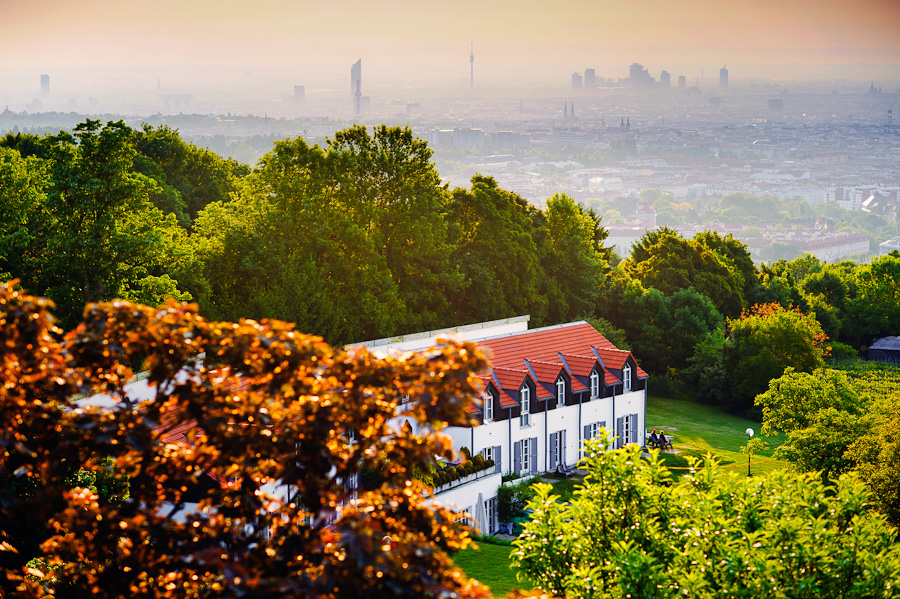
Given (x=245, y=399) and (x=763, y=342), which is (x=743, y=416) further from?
(x=245, y=399)

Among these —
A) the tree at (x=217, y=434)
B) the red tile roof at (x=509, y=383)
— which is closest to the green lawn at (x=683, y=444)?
the red tile roof at (x=509, y=383)

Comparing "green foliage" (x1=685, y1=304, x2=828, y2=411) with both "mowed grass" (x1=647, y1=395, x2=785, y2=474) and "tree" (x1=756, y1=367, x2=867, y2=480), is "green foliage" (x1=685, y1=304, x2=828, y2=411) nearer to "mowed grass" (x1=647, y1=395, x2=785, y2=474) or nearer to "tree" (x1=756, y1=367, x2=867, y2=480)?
"mowed grass" (x1=647, y1=395, x2=785, y2=474)

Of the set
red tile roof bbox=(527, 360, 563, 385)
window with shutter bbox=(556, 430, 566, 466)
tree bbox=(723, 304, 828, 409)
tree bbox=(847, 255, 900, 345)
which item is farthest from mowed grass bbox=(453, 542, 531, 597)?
tree bbox=(847, 255, 900, 345)

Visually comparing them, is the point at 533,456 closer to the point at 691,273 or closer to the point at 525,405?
the point at 525,405

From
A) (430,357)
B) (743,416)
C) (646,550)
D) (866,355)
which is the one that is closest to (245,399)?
(430,357)

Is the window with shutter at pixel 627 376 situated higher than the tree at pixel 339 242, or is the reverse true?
the tree at pixel 339 242

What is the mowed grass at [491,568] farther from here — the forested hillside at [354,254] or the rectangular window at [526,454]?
the forested hillside at [354,254]
